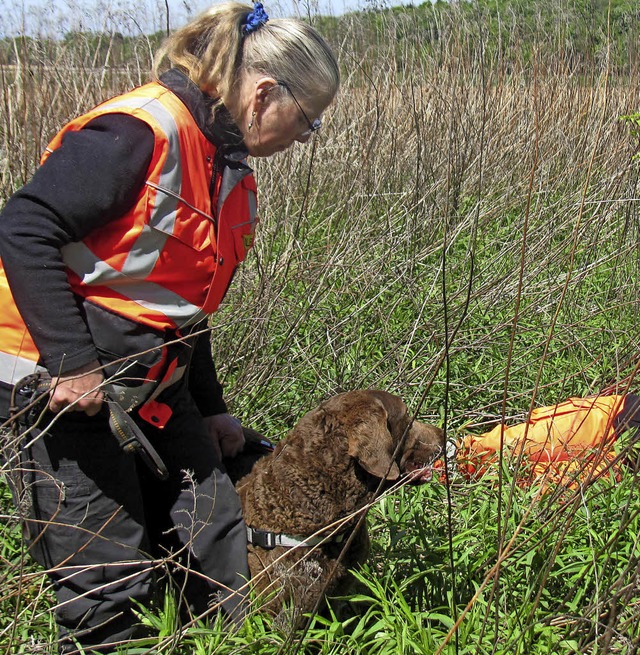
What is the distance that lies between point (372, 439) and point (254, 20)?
144 cm

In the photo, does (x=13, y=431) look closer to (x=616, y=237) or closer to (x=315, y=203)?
(x=315, y=203)

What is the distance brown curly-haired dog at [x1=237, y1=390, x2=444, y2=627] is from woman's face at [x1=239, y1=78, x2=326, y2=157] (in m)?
1.02

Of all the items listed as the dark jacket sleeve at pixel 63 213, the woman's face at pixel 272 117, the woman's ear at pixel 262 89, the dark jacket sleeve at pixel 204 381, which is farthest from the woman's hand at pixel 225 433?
the woman's ear at pixel 262 89

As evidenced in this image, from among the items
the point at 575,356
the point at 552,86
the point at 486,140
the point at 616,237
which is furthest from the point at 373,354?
the point at 552,86

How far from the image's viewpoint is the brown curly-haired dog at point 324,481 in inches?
102

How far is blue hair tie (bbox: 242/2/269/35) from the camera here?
2.18 m

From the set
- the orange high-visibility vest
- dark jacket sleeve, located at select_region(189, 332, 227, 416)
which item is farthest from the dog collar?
the orange high-visibility vest

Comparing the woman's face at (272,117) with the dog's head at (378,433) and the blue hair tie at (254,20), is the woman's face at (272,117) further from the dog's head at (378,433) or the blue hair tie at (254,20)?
the dog's head at (378,433)

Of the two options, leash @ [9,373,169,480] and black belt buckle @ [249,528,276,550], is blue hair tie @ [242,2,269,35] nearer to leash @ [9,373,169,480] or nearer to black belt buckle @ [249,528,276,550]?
leash @ [9,373,169,480]

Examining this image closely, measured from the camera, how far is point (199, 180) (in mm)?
2111

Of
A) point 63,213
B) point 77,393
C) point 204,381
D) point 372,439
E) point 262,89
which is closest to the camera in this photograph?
point 63,213

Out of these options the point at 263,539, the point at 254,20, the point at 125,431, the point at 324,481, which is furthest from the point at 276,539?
the point at 254,20

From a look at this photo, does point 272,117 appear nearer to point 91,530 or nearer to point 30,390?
point 30,390

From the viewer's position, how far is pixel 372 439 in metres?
2.60
